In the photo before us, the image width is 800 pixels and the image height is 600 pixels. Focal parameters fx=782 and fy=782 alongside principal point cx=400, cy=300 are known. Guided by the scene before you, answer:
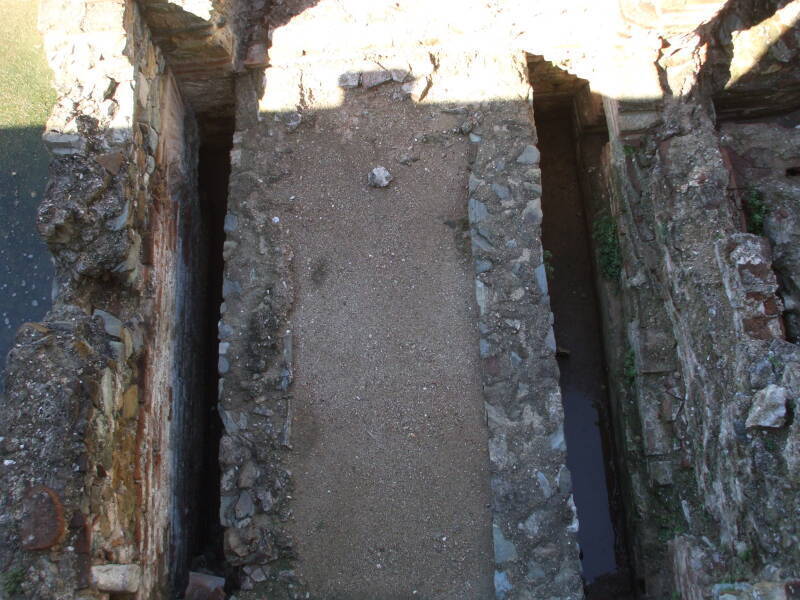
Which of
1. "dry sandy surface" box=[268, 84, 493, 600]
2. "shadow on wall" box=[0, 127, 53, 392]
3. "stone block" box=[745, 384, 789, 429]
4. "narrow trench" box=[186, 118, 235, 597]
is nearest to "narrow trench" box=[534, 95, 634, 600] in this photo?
"dry sandy surface" box=[268, 84, 493, 600]

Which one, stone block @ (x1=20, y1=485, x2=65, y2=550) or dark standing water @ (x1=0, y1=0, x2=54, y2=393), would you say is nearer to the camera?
stone block @ (x1=20, y1=485, x2=65, y2=550)

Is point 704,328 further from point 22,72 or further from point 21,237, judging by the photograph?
point 22,72

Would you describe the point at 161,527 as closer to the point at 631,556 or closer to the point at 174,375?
the point at 174,375

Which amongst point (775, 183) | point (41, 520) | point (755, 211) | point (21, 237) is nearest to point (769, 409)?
point (755, 211)

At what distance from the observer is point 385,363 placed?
3783mm

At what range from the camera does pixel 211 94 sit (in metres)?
4.32

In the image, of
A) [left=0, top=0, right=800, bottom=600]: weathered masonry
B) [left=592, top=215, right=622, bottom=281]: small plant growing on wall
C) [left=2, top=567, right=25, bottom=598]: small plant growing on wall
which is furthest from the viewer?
[left=592, top=215, right=622, bottom=281]: small plant growing on wall

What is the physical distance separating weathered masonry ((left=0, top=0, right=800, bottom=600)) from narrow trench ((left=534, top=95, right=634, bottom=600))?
0.03m

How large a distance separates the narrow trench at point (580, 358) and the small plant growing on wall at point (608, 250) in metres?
0.37

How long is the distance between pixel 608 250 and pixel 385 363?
1.43 meters

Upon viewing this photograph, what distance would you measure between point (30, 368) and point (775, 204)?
3445mm

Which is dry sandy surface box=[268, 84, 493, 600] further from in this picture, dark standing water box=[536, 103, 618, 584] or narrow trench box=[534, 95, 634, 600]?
dark standing water box=[536, 103, 618, 584]

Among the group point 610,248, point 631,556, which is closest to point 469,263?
point 610,248

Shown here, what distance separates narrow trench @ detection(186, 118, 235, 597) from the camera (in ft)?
13.4
